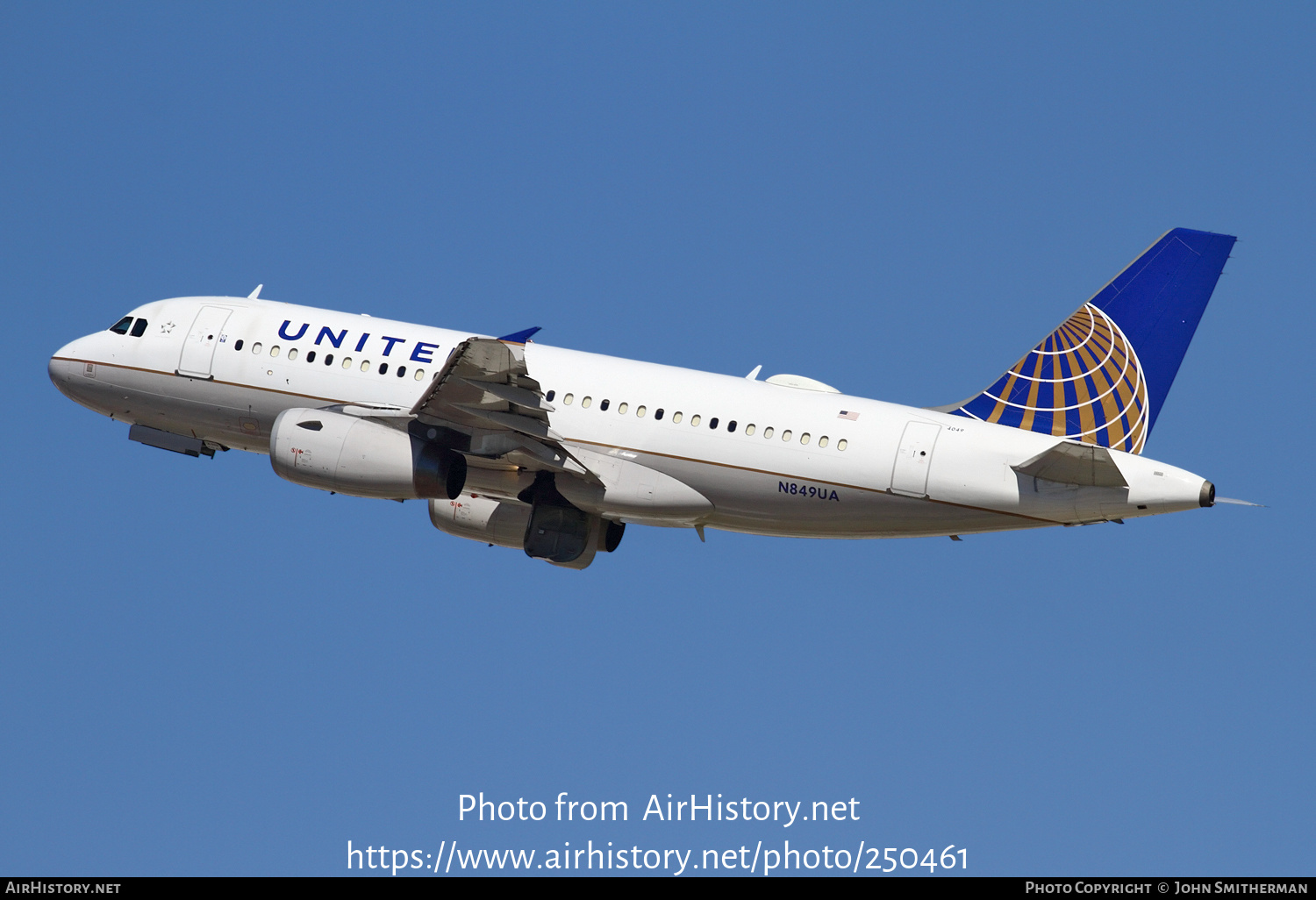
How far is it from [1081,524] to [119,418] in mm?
22923

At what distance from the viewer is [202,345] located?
129ft

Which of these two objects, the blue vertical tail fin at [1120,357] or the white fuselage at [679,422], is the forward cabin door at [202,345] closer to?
the white fuselage at [679,422]

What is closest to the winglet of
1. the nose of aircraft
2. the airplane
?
the airplane

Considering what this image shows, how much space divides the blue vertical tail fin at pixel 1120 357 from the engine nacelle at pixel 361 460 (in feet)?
37.2

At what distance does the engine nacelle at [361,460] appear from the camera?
35.5 meters

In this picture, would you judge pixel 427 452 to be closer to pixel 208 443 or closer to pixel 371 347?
pixel 371 347

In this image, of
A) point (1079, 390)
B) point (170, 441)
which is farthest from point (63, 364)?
point (1079, 390)

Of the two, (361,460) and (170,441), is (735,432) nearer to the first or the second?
(361,460)

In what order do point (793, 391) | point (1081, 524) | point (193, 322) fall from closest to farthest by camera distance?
point (1081, 524) < point (793, 391) < point (193, 322)

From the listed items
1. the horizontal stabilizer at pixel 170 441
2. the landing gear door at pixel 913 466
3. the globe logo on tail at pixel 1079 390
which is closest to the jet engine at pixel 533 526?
the horizontal stabilizer at pixel 170 441

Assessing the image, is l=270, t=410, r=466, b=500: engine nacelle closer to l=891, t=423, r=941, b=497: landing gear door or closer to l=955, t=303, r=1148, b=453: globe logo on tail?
l=891, t=423, r=941, b=497: landing gear door
